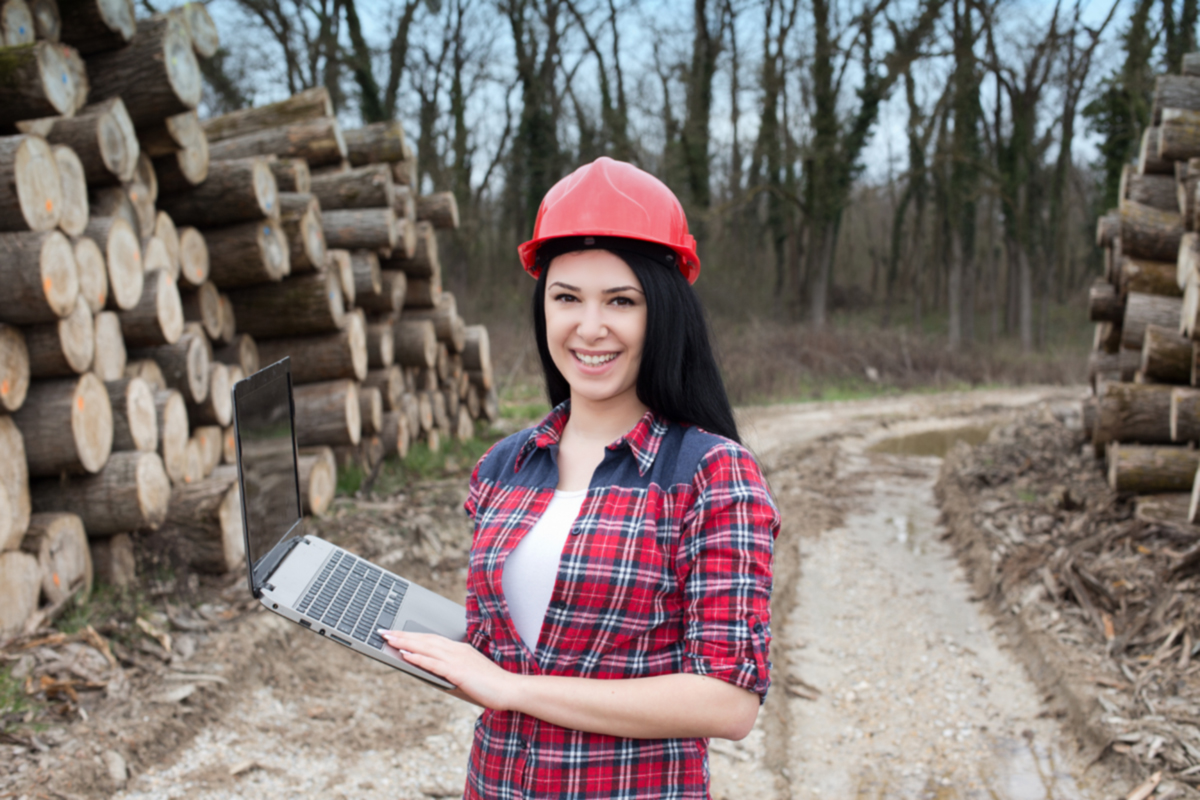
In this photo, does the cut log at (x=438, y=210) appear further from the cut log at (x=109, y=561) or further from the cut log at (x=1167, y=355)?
the cut log at (x=1167, y=355)

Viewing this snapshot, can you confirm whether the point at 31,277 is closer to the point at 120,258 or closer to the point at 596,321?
the point at 120,258

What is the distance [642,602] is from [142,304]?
14.8 ft

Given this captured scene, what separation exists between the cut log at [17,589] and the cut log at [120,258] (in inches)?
58.2

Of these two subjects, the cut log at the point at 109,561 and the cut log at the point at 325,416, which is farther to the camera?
the cut log at the point at 325,416

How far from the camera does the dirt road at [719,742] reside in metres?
3.57

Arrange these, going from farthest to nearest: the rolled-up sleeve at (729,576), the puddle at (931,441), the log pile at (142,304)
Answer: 1. the puddle at (931,441)
2. the log pile at (142,304)
3. the rolled-up sleeve at (729,576)

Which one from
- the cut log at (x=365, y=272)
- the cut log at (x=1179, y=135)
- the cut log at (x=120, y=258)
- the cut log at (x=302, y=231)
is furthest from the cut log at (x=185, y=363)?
the cut log at (x=1179, y=135)

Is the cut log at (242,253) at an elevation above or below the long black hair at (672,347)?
above

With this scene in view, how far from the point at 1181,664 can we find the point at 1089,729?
0.59m

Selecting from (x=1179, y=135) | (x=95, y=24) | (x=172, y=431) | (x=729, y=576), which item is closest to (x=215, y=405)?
(x=172, y=431)

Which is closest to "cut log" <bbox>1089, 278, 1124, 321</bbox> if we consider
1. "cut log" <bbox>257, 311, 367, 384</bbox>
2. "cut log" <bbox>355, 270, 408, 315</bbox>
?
"cut log" <bbox>355, 270, 408, 315</bbox>

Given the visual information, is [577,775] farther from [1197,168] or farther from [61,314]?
[1197,168]

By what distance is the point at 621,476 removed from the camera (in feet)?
5.39

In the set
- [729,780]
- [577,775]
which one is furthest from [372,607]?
[729,780]
